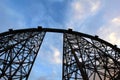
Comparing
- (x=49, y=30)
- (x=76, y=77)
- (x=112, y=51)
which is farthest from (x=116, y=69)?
(x=49, y=30)

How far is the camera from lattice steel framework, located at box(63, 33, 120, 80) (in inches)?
1051

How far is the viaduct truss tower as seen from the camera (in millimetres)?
27211

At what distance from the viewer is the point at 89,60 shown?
99.2 ft

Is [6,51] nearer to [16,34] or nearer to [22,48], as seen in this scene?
[22,48]

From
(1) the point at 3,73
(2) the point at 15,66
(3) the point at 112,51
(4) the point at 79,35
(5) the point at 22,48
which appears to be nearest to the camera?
(1) the point at 3,73

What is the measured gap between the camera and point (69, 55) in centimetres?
3428

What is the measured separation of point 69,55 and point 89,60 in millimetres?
4581

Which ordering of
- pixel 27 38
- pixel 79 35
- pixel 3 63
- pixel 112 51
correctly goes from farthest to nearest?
pixel 79 35 < pixel 112 51 < pixel 27 38 < pixel 3 63

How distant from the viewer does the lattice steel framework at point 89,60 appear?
26.7 metres

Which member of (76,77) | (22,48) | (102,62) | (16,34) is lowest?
(76,77)

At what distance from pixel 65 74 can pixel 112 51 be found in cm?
1157

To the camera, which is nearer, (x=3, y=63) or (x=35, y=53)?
(x=3, y=63)

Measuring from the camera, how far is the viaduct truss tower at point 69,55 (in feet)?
89.3

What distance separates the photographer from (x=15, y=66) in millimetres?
30641
